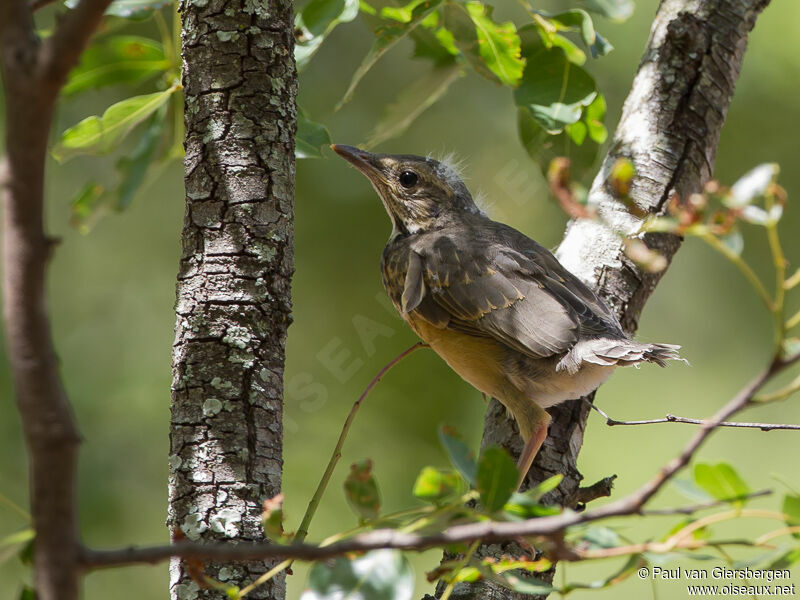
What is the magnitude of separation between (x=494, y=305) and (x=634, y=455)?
3.13m

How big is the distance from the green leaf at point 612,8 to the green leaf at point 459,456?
74.2 inches

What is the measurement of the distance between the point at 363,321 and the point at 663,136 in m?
2.72

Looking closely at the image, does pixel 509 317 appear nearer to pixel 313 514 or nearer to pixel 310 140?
pixel 310 140

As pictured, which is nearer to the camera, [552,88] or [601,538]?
[601,538]

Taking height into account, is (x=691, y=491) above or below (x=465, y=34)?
below

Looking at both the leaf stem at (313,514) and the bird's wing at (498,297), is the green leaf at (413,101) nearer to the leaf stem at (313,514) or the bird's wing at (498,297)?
the bird's wing at (498,297)

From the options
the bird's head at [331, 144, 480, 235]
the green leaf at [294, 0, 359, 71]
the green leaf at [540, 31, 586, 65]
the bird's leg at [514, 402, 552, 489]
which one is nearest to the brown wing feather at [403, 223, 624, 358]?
the bird's leg at [514, 402, 552, 489]

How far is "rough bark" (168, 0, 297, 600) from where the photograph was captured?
7.63 ft

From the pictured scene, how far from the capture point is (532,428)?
3.38 metres

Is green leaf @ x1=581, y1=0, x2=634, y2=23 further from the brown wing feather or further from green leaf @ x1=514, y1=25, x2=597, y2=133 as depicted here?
the brown wing feather

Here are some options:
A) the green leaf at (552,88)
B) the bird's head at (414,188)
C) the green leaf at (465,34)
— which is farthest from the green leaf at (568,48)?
the bird's head at (414,188)

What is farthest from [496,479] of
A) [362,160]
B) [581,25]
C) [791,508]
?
[362,160]

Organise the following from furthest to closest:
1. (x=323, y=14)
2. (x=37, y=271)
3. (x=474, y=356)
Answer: (x=474, y=356) < (x=323, y=14) < (x=37, y=271)

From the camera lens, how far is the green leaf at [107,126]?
2.91 m
